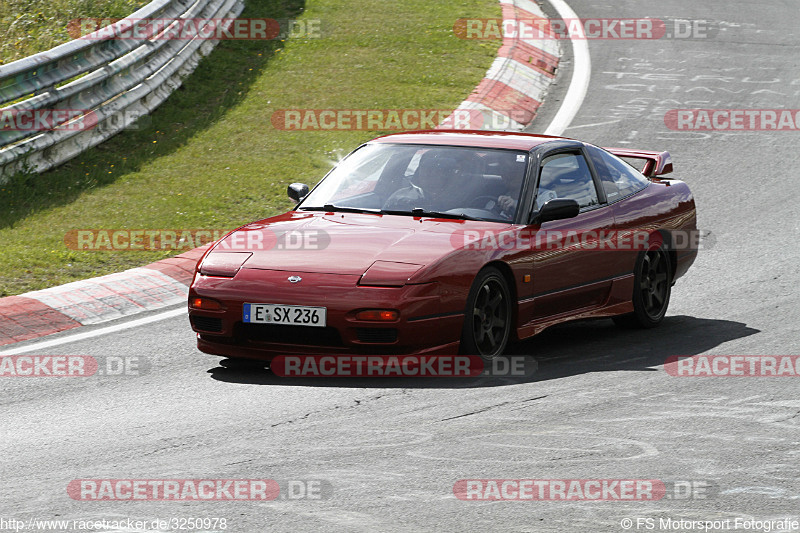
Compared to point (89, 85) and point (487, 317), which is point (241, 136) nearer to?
point (89, 85)

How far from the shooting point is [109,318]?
9.02 metres

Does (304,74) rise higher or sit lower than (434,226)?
higher

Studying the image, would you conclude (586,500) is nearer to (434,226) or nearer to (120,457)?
(120,457)

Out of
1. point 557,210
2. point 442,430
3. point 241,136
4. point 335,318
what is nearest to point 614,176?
point 557,210

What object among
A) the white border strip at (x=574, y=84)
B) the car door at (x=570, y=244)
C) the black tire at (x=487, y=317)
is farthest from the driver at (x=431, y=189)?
the white border strip at (x=574, y=84)

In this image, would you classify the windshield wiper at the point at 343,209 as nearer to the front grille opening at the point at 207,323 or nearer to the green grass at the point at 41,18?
the front grille opening at the point at 207,323

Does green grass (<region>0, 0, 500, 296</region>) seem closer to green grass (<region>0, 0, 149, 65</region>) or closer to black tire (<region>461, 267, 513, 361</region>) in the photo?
green grass (<region>0, 0, 149, 65</region>)

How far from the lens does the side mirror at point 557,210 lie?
7859 millimetres

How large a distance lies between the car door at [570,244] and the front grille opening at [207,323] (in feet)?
6.50

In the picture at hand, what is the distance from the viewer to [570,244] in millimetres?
8188

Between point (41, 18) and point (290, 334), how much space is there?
35.8 feet

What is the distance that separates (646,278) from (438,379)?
2.62 metres

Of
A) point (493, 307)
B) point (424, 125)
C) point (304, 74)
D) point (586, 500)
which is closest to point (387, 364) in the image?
point (493, 307)

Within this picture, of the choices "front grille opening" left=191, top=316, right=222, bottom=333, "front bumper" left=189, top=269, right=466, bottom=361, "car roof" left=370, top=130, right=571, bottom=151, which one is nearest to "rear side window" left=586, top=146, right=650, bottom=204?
"car roof" left=370, top=130, right=571, bottom=151
